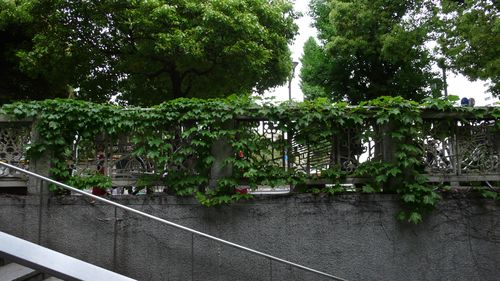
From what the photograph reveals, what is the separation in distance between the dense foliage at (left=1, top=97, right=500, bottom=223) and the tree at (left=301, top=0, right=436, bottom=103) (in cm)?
1045

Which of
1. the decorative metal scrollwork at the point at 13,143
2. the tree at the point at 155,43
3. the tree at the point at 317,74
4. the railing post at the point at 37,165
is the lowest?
the railing post at the point at 37,165

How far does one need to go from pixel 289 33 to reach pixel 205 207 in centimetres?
1256

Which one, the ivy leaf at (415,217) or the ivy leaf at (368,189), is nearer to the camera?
the ivy leaf at (415,217)

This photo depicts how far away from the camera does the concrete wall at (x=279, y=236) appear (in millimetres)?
5473

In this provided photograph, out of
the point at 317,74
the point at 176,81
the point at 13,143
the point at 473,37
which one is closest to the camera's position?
the point at 13,143

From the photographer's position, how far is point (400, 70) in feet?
71.2

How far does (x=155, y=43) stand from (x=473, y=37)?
8950 millimetres

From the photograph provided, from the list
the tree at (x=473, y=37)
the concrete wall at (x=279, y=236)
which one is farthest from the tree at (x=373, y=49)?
the concrete wall at (x=279, y=236)

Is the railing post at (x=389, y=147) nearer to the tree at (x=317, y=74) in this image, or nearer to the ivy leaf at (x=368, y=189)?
the ivy leaf at (x=368, y=189)

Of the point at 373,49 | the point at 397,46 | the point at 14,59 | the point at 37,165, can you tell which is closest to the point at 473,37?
the point at 397,46

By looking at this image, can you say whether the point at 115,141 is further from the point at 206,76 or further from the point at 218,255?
the point at 206,76

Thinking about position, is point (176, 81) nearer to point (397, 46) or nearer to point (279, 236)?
point (397, 46)

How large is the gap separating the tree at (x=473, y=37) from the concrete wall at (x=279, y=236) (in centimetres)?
627

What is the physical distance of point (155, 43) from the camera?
12.4m
